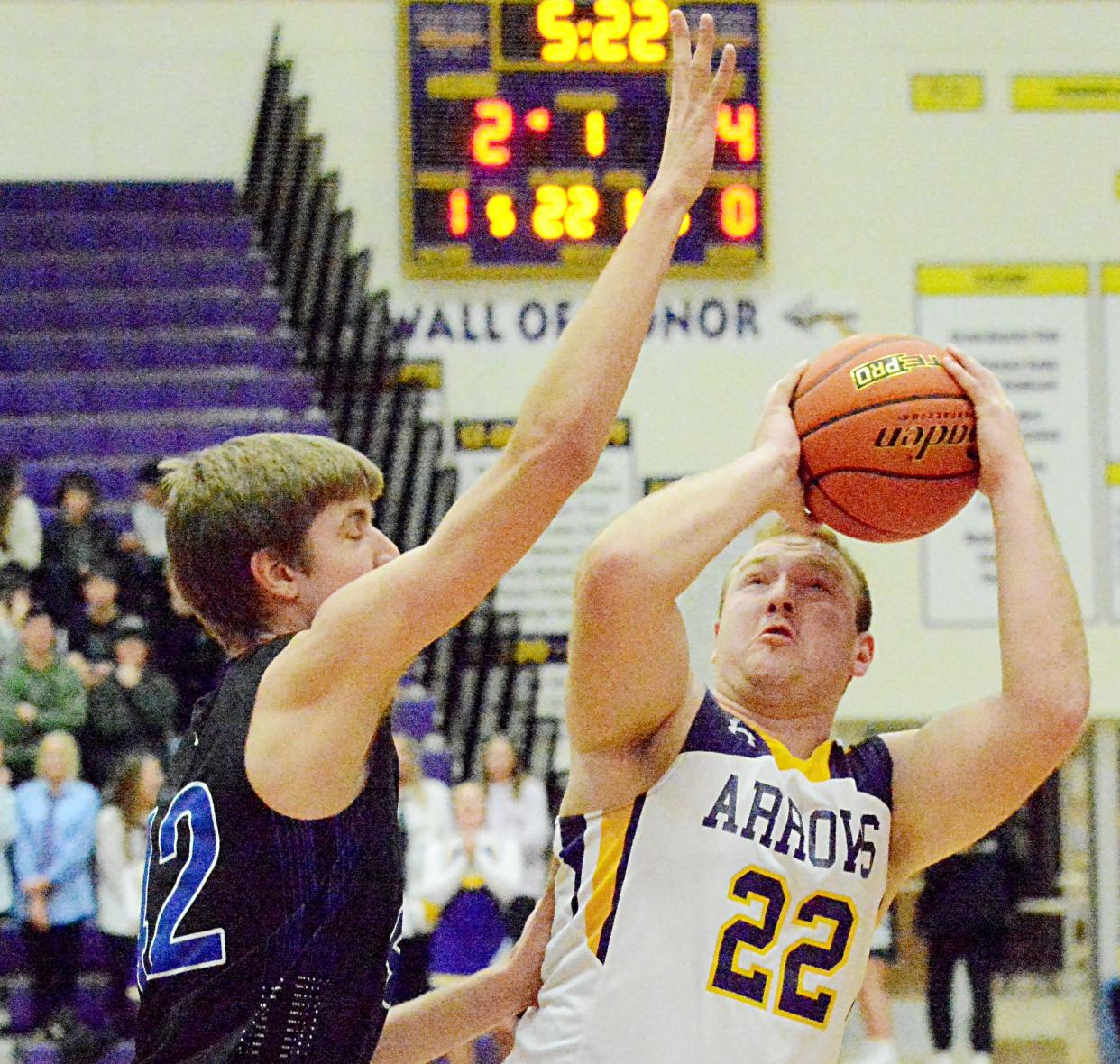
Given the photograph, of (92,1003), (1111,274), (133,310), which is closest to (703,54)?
(92,1003)

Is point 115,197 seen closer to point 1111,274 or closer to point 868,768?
point 1111,274

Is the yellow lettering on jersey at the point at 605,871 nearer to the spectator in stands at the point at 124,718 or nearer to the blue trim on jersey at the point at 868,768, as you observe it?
the blue trim on jersey at the point at 868,768

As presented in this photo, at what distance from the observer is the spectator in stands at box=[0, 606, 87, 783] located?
8641mm

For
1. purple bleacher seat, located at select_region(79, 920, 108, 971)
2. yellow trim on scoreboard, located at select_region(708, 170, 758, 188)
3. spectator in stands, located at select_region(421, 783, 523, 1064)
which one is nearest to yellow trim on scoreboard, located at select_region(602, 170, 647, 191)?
yellow trim on scoreboard, located at select_region(708, 170, 758, 188)

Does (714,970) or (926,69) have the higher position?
(926,69)

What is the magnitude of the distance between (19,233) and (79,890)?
5828mm

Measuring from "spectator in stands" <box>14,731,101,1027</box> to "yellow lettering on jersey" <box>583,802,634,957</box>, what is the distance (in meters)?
5.89

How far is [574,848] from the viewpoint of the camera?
2732 millimetres

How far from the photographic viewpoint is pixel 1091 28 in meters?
12.1

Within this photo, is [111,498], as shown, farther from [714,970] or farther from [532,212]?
[714,970]

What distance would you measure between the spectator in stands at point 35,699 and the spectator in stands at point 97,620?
0.37 meters

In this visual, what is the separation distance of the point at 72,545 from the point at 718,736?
7508 mm

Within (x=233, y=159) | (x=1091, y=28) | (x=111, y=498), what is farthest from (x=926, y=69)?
(x=111, y=498)

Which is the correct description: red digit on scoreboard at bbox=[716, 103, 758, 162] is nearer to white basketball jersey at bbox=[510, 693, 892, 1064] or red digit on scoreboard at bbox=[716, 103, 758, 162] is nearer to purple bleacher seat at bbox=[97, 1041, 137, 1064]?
purple bleacher seat at bbox=[97, 1041, 137, 1064]
